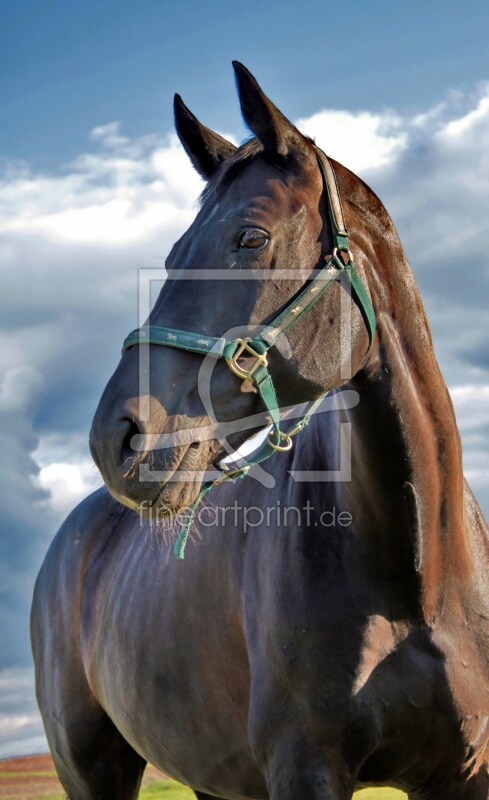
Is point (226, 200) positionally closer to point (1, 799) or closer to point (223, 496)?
point (223, 496)

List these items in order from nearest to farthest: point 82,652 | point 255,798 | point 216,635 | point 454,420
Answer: point 454,420
point 216,635
point 255,798
point 82,652

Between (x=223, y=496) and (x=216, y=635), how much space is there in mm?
681

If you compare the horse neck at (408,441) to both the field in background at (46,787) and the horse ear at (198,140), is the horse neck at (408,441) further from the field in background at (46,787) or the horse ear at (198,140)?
the field in background at (46,787)

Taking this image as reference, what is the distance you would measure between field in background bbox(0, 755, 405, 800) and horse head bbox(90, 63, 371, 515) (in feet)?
19.1

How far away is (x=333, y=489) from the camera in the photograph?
3834 millimetres

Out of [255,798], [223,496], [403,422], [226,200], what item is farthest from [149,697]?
[226,200]

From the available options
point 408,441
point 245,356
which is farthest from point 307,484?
point 245,356

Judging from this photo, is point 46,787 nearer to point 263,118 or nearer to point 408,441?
point 408,441

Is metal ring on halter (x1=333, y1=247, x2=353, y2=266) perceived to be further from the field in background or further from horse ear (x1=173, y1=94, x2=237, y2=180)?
the field in background

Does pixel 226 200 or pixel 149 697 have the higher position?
pixel 226 200

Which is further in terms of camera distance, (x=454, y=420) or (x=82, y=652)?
(x=82, y=652)

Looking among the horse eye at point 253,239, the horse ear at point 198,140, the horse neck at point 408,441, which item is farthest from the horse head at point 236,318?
the horse ear at point 198,140

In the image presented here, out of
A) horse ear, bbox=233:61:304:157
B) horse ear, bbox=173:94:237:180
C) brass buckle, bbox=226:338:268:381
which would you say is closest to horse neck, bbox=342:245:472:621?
brass buckle, bbox=226:338:268:381

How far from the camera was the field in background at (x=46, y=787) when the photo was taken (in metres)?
8.72
